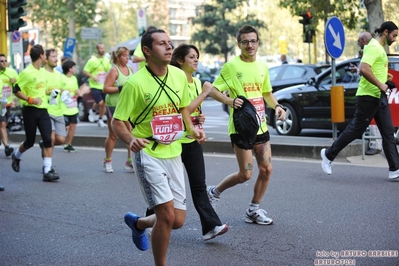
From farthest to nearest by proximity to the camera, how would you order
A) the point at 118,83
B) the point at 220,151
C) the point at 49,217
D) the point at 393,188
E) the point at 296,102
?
the point at 296,102 < the point at 220,151 < the point at 118,83 < the point at 393,188 < the point at 49,217

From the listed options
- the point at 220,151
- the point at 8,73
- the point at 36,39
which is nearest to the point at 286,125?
the point at 220,151

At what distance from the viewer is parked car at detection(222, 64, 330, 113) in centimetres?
1836

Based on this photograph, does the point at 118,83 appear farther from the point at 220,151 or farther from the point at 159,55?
the point at 159,55

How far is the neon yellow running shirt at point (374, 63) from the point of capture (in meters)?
9.18

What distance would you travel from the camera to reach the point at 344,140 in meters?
9.70

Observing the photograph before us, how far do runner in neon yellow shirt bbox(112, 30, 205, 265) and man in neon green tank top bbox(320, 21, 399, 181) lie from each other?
447 centimetres

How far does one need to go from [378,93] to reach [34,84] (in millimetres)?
4727

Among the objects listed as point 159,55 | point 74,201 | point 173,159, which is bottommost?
point 74,201

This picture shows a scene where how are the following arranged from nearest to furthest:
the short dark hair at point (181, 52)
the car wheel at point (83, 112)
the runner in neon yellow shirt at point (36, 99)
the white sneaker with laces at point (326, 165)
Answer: the short dark hair at point (181, 52), the white sneaker with laces at point (326, 165), the runner in neon yellow shirt at point (36, 99), the car wheel at point (83, 112)

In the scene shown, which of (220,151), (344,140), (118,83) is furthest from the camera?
(220,151)

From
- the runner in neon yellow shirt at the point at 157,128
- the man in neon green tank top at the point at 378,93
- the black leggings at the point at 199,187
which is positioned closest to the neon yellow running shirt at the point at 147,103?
the runner in neon yellow shirt at the point at 157,128

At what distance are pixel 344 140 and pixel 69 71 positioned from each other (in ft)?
19.5

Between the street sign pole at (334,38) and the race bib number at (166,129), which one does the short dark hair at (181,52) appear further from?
the street sign pole at (334,38)

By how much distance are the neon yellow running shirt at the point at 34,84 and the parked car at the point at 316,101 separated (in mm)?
5321
